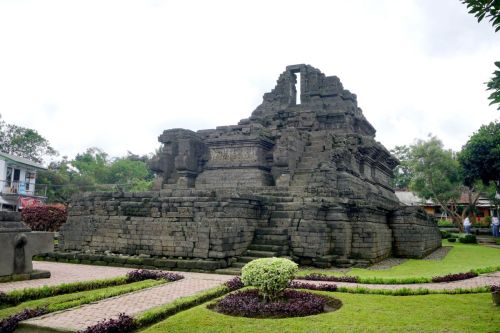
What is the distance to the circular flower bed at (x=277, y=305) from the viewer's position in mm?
6852

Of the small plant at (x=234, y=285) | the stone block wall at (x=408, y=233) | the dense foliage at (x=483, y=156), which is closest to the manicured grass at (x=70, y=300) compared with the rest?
the small plant at (x=234, y=285)

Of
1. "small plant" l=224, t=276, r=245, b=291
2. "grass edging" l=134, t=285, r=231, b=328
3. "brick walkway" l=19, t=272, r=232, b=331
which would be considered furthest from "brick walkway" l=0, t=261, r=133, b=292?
"grass edging" l=134, t=285, r=231, b=328

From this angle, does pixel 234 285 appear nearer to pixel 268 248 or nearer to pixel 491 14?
pixel 268 248

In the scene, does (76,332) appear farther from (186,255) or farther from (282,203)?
(282,203)

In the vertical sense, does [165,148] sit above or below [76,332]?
above

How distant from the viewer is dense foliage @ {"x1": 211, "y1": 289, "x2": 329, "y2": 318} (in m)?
6.84

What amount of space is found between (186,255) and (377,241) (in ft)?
20.7

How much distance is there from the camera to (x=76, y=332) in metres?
5.69

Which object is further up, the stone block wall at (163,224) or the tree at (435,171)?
the tree at (435,171)

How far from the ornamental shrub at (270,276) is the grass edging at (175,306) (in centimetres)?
100

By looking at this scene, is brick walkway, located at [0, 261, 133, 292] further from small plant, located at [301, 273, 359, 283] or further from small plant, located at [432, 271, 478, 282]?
small plant, located at [432, 271, 478, 282]

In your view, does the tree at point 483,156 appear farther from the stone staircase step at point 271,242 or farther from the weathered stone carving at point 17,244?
the weathered stone carving at point 17,244

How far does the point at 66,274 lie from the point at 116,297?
12.2 ft

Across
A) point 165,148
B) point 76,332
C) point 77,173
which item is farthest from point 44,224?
point 77,173
